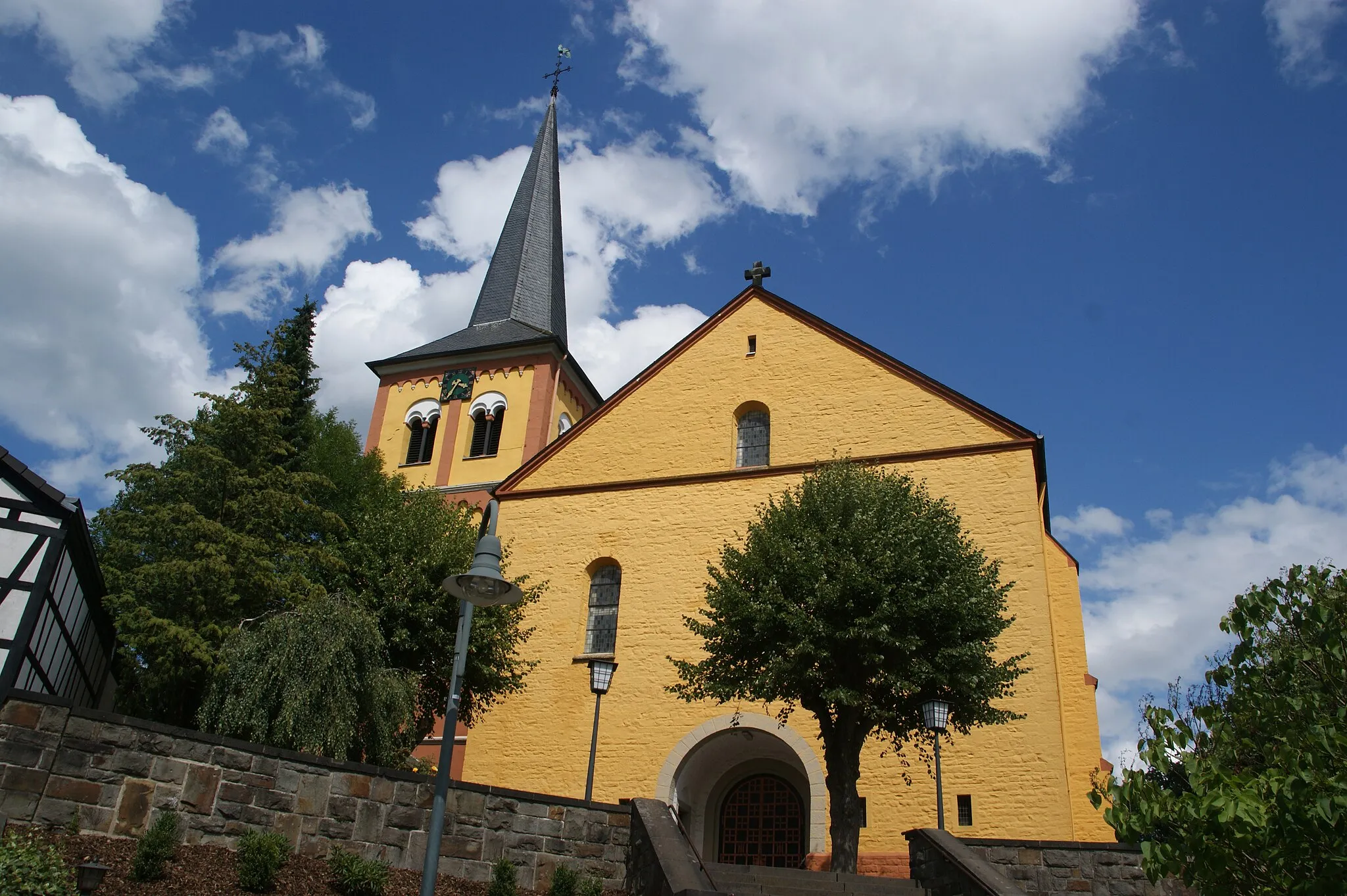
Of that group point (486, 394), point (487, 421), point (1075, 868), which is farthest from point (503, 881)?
point (486, 394)

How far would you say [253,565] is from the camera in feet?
53.4

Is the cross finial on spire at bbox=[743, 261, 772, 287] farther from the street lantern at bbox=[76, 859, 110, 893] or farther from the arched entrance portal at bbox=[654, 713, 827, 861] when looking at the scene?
the street lantern at bbox=[76, 859, 110, 893]

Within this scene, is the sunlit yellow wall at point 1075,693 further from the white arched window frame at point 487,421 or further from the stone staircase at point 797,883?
the white arched window frame at point 487,421

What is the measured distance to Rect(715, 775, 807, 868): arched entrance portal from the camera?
1842 cm

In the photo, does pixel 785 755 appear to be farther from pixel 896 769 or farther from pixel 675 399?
pixel 675 399

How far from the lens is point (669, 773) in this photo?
18.2 meters

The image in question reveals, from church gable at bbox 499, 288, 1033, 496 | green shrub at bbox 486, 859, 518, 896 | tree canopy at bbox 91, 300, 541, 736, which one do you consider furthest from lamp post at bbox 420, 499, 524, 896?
church gable at bbox 499, 288, 1033, 496

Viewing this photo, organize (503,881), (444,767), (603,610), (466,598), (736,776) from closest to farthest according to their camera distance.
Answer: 1. (444,767)
2. (466,598)
3. (503,881)
4. (736,776)
5. (603,610)

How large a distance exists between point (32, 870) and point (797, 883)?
25.6 feet

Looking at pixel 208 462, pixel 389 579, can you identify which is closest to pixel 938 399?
pixel 389 579

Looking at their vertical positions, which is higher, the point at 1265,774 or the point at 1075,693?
the point at 1075,693

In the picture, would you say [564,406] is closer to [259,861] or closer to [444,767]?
[259,861]

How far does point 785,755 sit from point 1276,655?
34.9ft

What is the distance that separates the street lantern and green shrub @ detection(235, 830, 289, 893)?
129 cm
